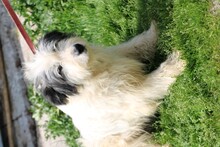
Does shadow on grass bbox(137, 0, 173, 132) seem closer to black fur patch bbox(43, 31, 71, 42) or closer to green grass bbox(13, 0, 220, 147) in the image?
green grass bbox(13, 0, 220, 147)

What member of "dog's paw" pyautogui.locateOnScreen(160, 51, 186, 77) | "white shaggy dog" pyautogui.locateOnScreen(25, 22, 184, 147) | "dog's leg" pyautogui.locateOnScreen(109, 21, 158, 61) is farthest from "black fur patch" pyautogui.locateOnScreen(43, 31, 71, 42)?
"dog's paw" pyautogui.locateOnScreen(160, 51, 186, 77)

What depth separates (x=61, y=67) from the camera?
2850 mm

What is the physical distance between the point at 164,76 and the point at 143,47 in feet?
1.21

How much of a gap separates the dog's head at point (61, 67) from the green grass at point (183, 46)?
715 mm

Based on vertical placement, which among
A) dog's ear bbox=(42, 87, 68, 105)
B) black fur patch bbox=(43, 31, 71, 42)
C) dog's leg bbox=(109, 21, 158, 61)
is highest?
black fur patch bbox=(43, 31, 71, 42)

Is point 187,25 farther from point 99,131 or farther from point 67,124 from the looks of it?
point 67,124

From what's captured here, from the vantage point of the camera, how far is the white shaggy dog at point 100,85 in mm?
2838

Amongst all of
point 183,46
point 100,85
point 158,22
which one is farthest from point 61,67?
point 158,22

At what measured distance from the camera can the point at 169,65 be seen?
3.20 metres

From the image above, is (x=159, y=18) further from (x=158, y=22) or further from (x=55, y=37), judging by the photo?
(x=55, y=37)

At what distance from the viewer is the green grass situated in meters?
2.96

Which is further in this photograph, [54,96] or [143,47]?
[143,47]

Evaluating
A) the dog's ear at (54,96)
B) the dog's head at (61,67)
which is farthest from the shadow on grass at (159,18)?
the dog's ear at (54,96)

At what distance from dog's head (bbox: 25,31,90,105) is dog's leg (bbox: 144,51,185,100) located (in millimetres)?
545
